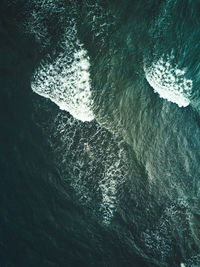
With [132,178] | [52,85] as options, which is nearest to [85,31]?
[52,85]

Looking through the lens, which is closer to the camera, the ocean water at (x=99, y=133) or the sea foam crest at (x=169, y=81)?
the ocean water at (x=99, y=133)

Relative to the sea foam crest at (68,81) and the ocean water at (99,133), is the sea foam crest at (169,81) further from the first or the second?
the sea foam crest at (68,81)

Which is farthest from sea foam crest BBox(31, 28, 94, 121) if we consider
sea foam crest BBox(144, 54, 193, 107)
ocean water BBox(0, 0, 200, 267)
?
sea foam crest BBox(144, 54, 193, 107)

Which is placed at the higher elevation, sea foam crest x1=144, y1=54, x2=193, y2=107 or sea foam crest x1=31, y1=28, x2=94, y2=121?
sea foam crest x1=144, y1=54, x2=193, y2=107

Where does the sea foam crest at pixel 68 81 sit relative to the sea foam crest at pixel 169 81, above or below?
below

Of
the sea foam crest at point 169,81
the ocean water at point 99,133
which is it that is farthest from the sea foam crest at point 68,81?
the sea foam crest at point 169,81

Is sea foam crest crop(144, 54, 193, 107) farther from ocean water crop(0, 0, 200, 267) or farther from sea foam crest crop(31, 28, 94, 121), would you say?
sea foam crest crop(31, 28, 94, 121)
